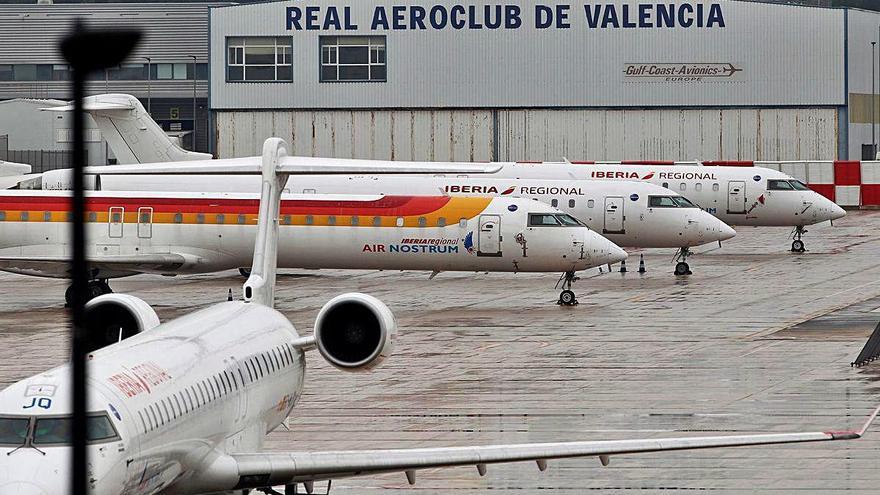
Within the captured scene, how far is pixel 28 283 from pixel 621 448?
30.5 meters

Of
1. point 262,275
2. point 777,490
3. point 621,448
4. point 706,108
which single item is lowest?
point 777,490

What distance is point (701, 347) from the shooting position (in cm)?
2564

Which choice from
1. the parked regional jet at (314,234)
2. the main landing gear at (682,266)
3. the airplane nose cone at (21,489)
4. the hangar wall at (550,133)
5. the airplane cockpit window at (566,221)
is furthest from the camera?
the hangar wall at (550,133)

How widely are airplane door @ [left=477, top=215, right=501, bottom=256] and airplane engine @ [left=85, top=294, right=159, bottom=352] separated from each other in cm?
1804

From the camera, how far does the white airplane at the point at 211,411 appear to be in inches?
345

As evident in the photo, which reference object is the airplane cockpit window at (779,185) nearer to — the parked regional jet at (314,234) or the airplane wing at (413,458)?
the parked regional jet at (314,234)

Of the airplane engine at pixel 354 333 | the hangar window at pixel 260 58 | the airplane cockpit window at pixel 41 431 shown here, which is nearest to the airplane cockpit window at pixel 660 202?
the airplane engine at pixel 354 333

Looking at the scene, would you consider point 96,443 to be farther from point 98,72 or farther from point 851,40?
point 851,40

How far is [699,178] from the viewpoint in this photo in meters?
43.9

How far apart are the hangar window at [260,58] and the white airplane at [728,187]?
826 inches

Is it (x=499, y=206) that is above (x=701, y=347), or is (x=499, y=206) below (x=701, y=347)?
above

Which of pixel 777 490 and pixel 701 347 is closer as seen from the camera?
pixel 777 490

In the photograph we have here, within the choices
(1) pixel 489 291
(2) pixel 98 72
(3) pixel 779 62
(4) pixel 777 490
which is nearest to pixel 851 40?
(3) pixel 779 62

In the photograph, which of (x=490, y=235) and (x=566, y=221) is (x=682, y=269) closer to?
(x=566, y=221)
